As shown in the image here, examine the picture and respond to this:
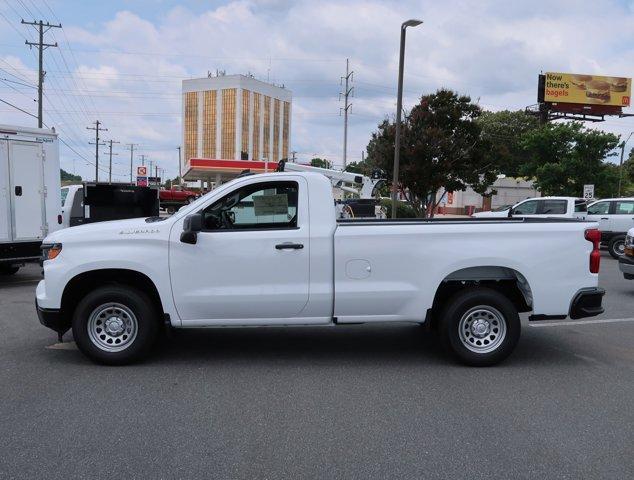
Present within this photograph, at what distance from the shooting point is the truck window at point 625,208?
56.1 ft

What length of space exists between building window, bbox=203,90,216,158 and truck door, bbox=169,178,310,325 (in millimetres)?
124420

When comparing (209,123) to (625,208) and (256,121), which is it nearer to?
(256,121)

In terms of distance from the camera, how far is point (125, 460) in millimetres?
3744

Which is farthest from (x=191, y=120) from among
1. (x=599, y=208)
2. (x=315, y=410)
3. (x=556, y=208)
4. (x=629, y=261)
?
(x=315, y=410)

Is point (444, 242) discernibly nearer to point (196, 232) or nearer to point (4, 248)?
point (196, 232)

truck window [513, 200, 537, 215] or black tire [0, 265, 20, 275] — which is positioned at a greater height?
truck window [513, 200, 537, 215]

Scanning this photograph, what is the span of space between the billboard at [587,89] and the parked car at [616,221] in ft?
165

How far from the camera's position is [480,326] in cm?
590

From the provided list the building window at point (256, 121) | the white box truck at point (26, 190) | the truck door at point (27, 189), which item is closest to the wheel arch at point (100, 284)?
the white box truck at point (26, 190)

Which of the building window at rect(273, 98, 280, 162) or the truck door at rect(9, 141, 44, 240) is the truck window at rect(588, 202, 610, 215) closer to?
the truck door at rect(9, 141, 44, 240)

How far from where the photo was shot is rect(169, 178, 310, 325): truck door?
18.5 ft

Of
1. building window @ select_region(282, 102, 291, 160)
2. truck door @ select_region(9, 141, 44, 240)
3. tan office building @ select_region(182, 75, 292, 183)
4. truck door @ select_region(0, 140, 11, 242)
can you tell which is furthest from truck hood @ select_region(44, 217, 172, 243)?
building window @ select_region(282, 102, 291, 160)

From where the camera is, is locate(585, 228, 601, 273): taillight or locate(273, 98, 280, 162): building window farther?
locate(273, 98, 280, 162): building window

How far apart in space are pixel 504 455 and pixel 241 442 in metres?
1.81
